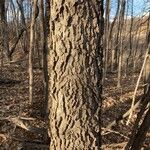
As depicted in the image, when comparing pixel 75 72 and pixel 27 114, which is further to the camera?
pixel 27 114

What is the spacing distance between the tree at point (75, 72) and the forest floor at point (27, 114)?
237 cm

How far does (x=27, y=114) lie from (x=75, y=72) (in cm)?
766

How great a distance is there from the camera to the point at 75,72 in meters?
3.21

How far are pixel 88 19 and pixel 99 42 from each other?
231mm

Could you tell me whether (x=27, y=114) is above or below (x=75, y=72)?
Answer: below

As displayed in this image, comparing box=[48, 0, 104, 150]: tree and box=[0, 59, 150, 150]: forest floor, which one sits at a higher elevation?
box=[48, 0, 104, 150]: tree

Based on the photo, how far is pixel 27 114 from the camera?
10.7m

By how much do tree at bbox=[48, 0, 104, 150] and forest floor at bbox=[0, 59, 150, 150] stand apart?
7.78 feet

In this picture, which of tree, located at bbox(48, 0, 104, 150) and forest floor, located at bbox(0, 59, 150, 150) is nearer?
tree, located at bbox(48, 0, 104, 150)

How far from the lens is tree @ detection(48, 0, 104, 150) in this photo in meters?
3.17

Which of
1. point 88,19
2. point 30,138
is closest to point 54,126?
point 88,19

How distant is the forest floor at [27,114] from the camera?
798 cm

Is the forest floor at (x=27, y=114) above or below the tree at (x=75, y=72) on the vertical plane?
below

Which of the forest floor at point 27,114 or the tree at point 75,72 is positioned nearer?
the tree at point 75,72
